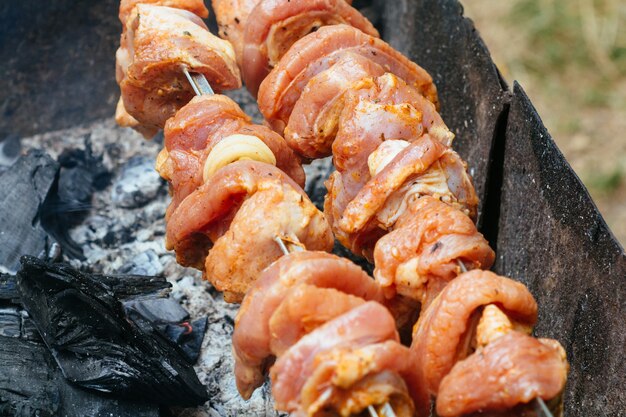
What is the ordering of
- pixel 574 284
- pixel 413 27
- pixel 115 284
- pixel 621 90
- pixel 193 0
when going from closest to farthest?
pixel 574 284 < pixel 115 284 < pixel 193 0 < pixel 413 27 < pixel 621 90

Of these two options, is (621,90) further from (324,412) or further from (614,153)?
(324,412)

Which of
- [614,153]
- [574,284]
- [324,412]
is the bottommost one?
[614,153]

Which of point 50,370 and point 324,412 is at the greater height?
point 324,412

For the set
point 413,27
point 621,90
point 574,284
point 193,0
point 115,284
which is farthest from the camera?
point 621,90

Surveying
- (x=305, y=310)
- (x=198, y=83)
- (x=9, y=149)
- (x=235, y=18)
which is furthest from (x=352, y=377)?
(x=9, y=149)


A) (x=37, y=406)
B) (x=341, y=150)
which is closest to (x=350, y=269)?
(x=341, y=150)

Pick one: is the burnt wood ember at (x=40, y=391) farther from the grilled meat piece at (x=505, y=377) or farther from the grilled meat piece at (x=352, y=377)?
the grilled meat piece at (x=505, y=377)
